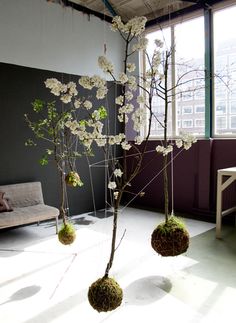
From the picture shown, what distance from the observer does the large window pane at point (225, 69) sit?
15.0 ft

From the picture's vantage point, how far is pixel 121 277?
2.84m

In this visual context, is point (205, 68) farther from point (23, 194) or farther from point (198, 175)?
point (23, 194)

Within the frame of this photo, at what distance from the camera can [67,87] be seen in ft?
6.97

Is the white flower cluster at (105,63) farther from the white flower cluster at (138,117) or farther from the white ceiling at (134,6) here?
the white ceiling at (134,6)

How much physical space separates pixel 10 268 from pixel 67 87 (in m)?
2.03

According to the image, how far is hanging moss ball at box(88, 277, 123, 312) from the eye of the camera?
1.75 meters

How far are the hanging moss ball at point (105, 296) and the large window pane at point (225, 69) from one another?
3581 millimetres

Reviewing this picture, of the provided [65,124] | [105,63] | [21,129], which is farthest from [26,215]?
[105,63]

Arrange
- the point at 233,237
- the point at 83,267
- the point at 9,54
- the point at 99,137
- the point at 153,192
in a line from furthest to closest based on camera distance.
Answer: the point at 153,192 < the point at 9,54 < the point at 233,237 < the point at 83,267 < the point at 99,137

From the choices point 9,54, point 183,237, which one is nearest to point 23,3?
point 9,54

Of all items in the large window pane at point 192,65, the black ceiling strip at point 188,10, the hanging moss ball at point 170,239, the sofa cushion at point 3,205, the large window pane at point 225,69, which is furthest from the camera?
the large window pane at point 192,65

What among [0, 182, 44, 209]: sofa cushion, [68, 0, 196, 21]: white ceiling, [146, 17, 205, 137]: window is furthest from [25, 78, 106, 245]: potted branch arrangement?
[68, 0, 196, 21]: white ceiling

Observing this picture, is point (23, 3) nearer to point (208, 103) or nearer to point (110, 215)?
point (208, 103)

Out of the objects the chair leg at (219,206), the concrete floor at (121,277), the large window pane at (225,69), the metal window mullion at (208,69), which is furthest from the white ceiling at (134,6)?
the concrete floor at (121,277)
